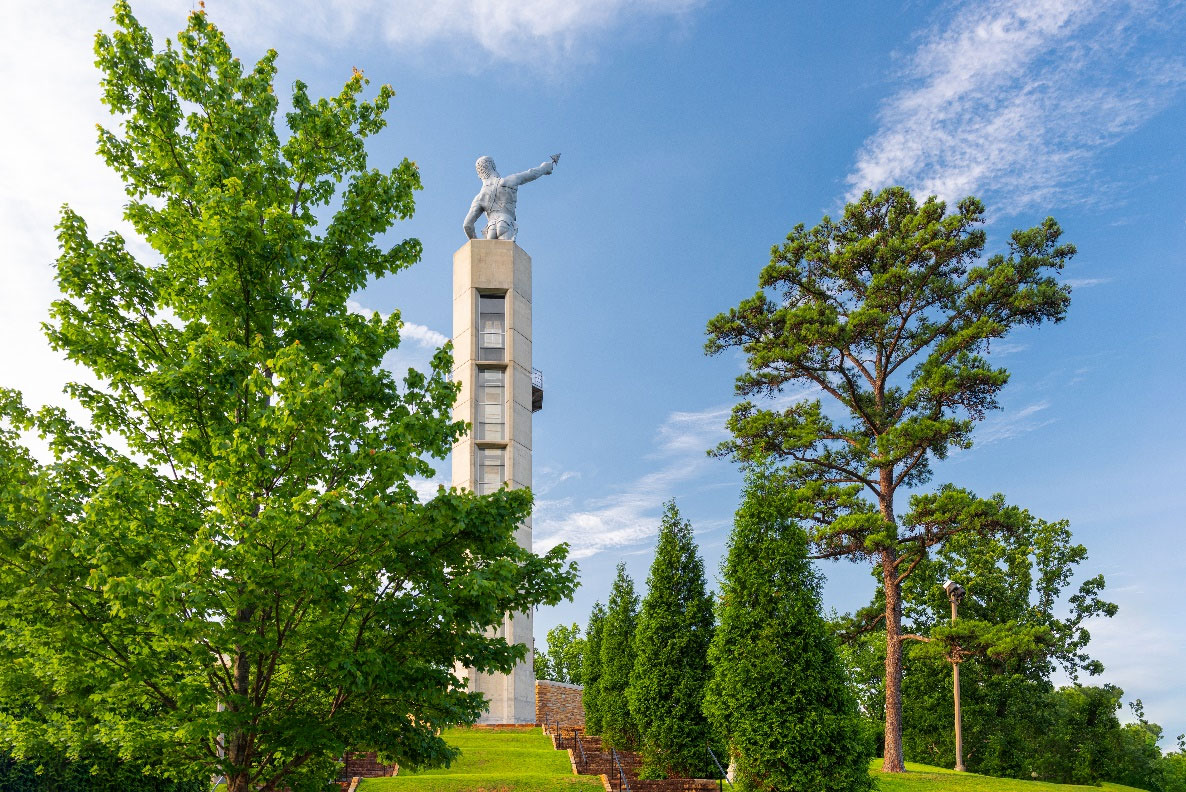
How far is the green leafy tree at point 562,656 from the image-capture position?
58.8 m

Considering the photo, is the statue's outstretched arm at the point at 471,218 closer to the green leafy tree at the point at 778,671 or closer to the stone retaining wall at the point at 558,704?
the stone retaining wall at the point at 558,704

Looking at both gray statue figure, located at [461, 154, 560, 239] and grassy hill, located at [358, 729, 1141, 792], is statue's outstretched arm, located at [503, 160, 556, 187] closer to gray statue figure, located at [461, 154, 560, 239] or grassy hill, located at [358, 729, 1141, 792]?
gray statue figure, located at [461, 154, 560, 239]

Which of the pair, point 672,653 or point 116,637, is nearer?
point 116,637

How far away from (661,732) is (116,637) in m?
13.4

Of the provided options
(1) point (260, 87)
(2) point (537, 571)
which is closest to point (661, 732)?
(2) point (537, 571)

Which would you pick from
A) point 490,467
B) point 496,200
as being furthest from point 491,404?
point 496,200

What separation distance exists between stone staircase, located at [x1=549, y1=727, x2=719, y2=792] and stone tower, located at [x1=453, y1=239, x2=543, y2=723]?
8.29 meters

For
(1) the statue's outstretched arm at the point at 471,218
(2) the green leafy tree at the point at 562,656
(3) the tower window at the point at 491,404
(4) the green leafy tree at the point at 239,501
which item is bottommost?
(2) the green leafy tree at the point at 562,656

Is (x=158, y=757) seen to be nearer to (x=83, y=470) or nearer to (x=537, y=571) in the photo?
(x=83, y=470)

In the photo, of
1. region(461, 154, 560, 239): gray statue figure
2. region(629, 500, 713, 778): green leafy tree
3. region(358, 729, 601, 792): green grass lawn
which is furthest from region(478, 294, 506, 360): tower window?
region(629, 500, 713, 778): green leafy tree

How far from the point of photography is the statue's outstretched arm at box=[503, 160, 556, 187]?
38938 mm

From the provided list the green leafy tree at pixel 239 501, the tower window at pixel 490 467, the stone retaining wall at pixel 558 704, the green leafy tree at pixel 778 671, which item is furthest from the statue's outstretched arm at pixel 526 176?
the green leafy tree at pixel 239 501

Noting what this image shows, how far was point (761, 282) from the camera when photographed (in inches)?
1062

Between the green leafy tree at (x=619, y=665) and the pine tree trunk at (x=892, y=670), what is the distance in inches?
254
